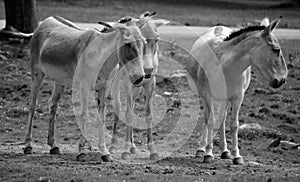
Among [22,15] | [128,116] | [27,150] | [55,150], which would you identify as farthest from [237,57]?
[22,15]

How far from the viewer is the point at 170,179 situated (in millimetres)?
7883

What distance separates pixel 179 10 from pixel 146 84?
63.3 ft

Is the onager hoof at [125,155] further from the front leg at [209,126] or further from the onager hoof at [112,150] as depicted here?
the front leg at [209,126]

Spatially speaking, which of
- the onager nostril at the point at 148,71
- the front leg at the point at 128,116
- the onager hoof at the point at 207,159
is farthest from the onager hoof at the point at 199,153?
the onager nostril at the point at 148,71

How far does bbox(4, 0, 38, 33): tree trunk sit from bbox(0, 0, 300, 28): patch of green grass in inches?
254

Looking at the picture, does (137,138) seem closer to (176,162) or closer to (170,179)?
(176,162)

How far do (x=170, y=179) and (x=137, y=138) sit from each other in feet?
11.4

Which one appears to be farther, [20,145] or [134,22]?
[20,145]

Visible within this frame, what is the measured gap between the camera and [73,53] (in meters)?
9.43

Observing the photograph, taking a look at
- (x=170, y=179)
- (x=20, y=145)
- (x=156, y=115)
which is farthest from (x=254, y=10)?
(x=170, y=179)

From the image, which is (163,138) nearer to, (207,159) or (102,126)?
(207,159)

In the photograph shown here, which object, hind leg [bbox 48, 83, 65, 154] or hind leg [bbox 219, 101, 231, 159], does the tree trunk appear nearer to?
hind leg [bbox 48, 83, 65, 154]

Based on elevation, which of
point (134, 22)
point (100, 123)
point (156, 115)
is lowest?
point (156, 115)

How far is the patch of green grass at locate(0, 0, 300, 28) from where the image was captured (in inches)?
969
